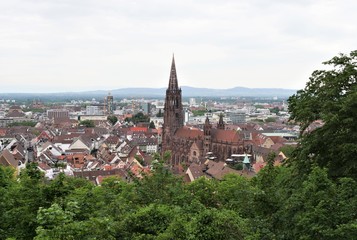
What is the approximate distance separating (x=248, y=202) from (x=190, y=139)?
229 ft

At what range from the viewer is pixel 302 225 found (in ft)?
49.2

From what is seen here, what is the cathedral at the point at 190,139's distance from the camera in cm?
8550

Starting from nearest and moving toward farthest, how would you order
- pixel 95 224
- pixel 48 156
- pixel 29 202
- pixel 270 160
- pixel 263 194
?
pixel 95 224, pixel 29 202, pixel 263 194, pixel 270 160, pixel 48 156

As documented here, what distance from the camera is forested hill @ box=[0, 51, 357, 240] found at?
13.8m

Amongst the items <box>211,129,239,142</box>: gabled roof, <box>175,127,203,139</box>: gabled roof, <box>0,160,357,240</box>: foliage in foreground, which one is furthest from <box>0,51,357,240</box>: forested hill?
<box>175,127,203,139</box>: gabled roof

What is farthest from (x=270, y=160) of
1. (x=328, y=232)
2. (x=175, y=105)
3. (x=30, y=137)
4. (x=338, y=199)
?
(x=30, y=137)

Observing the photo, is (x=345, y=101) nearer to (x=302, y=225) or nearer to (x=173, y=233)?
(x=302, y=225)

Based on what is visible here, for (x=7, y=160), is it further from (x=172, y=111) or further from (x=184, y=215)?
(x=184, y=215)

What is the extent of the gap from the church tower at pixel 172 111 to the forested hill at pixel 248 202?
68945 millimetres

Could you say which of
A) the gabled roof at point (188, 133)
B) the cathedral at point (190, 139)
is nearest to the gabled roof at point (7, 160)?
the cathedral at point (190, 139)

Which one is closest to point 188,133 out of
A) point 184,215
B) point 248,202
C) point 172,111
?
point 172,111

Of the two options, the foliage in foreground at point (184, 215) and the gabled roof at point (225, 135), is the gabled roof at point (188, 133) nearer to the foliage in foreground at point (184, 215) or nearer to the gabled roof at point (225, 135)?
the gabled roof at point (225, 135)

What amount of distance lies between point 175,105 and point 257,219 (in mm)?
77584

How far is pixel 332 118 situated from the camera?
62.6 feet
